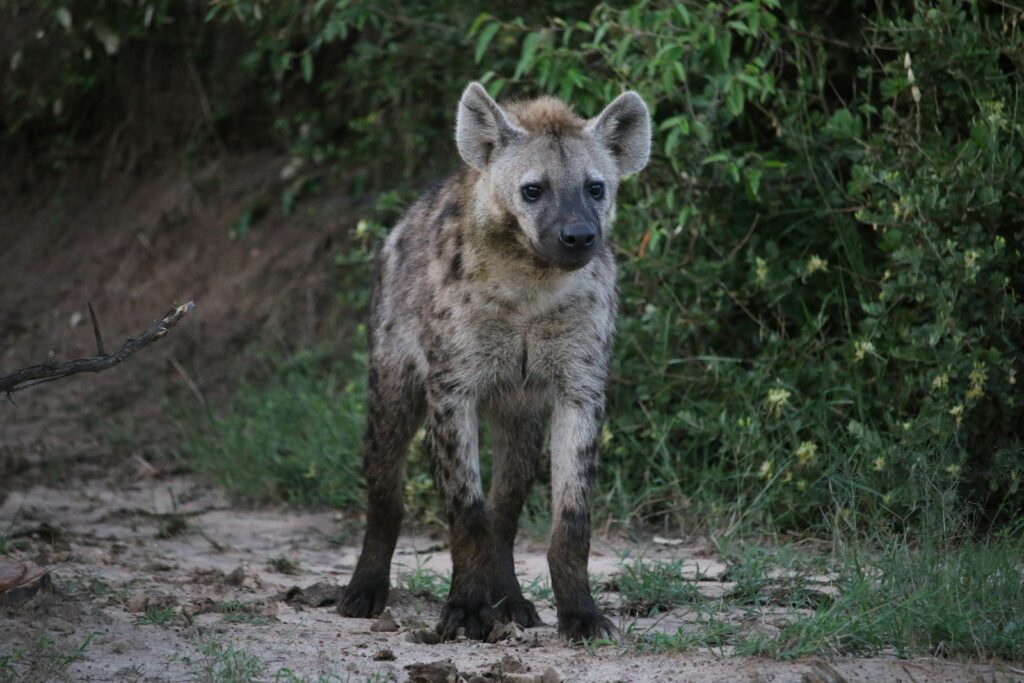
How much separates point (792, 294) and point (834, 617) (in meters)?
2.14

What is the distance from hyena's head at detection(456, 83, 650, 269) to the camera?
3.81 m

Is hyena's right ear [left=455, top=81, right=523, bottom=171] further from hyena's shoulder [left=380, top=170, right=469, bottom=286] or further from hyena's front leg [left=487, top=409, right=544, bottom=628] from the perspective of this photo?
hyena's front leg [left=487, top=409, right=544, bottom=628]

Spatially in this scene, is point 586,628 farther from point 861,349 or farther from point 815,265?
point 815,265

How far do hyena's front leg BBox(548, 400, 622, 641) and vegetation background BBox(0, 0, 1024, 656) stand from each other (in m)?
0.76

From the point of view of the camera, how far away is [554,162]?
3.99 metres

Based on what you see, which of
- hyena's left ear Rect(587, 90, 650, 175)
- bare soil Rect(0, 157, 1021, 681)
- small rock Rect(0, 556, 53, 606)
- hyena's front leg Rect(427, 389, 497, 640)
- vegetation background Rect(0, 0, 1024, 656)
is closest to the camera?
bare soil Rect(0, 157, 1021, 681)

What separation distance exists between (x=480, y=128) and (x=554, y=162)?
0.31 meters

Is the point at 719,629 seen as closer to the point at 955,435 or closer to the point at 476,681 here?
the point at 476,681

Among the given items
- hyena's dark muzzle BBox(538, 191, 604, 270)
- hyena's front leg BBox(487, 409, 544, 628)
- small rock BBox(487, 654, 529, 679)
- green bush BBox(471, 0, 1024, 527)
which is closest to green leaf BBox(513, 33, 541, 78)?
green bush BBox(471, 0, 1024, 527)

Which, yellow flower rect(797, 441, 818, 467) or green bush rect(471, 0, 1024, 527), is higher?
green bush rect(471, 0, 1024, 527)

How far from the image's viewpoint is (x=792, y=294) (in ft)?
17.3

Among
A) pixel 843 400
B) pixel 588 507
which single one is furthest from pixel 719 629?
pixel 843 400

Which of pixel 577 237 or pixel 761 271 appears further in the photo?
pixel 761 271

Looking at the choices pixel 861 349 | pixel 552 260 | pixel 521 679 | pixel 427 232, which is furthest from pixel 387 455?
pixel 861 349
